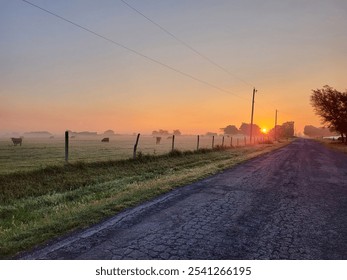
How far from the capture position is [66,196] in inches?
377

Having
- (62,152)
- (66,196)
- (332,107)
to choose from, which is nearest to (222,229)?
(66,196)

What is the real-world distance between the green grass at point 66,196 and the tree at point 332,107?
161ft

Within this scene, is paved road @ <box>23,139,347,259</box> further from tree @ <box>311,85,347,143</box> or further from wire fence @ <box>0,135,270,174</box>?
tree @ <box>311,85,347,143</box>

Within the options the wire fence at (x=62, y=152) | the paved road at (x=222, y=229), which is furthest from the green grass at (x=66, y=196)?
the wire fence at (x=62, y=152)

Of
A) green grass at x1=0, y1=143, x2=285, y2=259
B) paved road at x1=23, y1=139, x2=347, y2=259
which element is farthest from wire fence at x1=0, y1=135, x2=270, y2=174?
paved road at x1=23, y1=139, x2=347, y2=259

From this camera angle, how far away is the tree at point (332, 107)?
53.6m

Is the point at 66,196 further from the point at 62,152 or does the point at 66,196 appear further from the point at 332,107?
the point at 332,107

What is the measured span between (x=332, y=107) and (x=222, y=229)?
58546 mm

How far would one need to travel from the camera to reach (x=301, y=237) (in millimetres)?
5324

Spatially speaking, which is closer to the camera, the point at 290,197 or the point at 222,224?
the point at 222,224

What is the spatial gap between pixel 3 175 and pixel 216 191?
331 inches

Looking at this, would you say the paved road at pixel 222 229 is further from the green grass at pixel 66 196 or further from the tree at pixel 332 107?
the tree at pixel 332 107
